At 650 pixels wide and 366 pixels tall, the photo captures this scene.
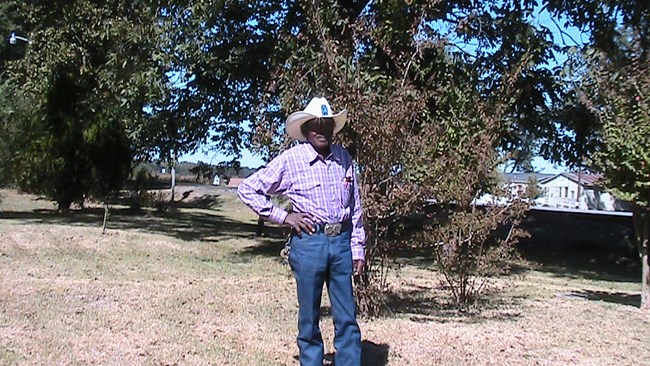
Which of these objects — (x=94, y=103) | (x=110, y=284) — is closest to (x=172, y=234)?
(x=94, y=103)

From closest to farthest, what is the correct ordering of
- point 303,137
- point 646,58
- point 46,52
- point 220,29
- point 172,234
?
point 303,137 → point 646,58 → point 220,29 → point 172,234 → point 46,52

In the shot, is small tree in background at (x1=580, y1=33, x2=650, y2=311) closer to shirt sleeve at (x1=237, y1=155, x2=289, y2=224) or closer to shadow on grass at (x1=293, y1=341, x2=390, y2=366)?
shadow on grass at (x1=293, y1=341, x2=390, y2=366)

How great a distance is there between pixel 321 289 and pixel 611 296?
23.5ft

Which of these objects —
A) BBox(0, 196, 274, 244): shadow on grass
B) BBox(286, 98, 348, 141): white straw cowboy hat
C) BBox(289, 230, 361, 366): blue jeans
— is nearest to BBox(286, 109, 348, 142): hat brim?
BBox(286, 98, 348, 141): white straw cowboy hat

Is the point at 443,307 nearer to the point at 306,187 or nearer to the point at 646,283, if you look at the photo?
the point at 646,283

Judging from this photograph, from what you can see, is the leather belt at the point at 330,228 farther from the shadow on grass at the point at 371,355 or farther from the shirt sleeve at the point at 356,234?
the shadow on grass at the point at 371,355

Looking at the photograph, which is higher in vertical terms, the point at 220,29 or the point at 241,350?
the point at 220,29

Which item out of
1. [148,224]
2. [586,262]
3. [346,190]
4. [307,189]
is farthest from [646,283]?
[148,224]

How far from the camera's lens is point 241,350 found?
6.57 metres

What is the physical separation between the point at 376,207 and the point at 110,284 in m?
4.06

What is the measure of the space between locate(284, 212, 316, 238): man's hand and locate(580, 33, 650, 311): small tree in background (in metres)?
4.88

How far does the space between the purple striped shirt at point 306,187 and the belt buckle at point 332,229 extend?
1.4 inches

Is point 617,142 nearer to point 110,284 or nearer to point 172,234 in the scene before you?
point 110,284

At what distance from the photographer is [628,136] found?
865 cm
